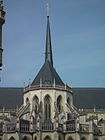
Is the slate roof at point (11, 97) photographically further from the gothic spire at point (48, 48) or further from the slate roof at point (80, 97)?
the gothic spire at point (48, 48)

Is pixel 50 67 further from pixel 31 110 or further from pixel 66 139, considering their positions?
pixel 66 139

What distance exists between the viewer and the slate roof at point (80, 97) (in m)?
80.6

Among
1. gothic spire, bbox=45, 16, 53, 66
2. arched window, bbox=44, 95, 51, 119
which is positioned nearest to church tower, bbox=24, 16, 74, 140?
arched window, bbox=44, 95, 51, 119

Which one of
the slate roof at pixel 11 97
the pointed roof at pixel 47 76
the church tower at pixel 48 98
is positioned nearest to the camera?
the church tower at pixel 48 98

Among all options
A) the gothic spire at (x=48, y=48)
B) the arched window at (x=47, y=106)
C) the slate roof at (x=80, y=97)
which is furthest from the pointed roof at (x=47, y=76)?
the slate roof at (x=80, y=97)

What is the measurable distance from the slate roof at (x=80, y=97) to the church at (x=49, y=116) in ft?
5.10

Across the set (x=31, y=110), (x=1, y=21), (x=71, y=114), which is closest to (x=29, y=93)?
(x=31, y=110)

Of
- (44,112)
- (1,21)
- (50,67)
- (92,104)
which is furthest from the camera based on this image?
(92,104)

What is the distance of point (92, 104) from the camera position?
267ft

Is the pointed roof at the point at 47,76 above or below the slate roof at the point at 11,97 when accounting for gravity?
above

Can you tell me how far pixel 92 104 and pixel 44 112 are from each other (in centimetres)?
1519

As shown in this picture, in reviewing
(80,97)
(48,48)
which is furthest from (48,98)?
(48,48)

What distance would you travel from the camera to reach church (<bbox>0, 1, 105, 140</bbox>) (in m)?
64.2

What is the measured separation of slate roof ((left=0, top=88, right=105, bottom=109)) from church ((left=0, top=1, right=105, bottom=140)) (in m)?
1.55
